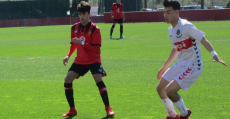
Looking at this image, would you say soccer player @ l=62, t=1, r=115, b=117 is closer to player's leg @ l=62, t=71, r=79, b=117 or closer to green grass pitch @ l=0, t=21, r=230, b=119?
player's leg @ l=62, t=71, r=79, b=117

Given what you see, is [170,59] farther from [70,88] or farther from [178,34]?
[70,88]

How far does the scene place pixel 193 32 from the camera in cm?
582

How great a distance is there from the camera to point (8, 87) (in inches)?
395

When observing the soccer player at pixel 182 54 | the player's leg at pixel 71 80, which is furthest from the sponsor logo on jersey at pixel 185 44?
the player's leg at pixel 71 80

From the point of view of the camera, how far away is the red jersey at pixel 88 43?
693 cm

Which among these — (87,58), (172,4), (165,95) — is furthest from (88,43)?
(172,4)

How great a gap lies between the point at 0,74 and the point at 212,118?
725 cm

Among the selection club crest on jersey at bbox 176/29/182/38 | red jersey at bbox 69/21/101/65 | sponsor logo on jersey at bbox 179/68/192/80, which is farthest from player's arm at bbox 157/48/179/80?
red jersey at bbox 69/21/101/65

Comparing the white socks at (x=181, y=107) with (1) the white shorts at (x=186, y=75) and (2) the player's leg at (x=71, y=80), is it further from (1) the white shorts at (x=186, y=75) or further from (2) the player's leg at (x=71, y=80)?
(2) the player's leg at (x=71, y=80)

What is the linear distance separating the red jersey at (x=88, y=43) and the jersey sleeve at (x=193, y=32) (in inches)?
63.8

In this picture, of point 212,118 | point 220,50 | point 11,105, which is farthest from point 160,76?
point 220,50

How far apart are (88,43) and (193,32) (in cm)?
186

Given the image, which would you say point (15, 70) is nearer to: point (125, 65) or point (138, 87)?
point (125, 65)

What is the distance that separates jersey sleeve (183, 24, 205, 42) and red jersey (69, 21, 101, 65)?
162 centimetres
